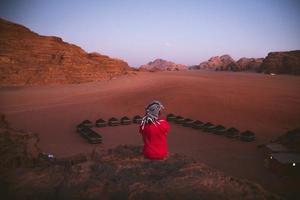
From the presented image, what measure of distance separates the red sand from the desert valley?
27 millimetres

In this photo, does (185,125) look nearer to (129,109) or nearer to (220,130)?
(220,130)

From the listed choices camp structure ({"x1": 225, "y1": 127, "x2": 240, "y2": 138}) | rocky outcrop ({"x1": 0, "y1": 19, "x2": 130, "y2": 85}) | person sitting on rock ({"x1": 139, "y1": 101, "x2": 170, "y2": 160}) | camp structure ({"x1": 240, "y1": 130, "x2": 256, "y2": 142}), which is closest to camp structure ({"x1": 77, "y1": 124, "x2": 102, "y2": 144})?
camp structure ({"x1": 225, "y1": 127, "x2": 240, "y2": 138})

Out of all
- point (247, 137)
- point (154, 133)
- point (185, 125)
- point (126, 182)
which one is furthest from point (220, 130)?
point (126, 182)

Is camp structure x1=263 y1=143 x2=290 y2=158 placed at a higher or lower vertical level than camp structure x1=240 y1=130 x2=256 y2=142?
higher

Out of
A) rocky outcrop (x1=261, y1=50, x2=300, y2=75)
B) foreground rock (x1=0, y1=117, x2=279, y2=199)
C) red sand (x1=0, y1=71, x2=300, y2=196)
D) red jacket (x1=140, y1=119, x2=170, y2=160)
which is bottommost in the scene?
red sand (x1=0, y1=71, x2=300, y2=196)

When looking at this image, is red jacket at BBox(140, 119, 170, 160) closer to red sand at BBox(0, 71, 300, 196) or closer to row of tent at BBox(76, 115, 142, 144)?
red sand at BBox(0, 71, 300, 196)

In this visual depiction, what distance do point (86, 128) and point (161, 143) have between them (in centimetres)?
611

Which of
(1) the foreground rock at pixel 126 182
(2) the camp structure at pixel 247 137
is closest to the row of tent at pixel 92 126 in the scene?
(2) the camp structure at pixel 247 137

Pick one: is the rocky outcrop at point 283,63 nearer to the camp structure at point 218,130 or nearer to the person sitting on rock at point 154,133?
the camp structure at point 218,130

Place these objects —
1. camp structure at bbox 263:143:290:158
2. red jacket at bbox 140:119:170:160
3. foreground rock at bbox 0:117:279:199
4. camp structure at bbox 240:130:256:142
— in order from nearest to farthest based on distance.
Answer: foreground rock at bbox 0:117:279:199, red jacket at bbox 140:119:170:160, camp structure at bbox 263:143:290:158, camp structure at bbox 240:130:256:142

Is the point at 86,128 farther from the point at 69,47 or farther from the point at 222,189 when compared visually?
the point at 69,47

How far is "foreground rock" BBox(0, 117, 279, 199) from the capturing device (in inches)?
152

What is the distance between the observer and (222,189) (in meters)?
4.00

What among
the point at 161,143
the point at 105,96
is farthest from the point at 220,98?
the point at 161,143
